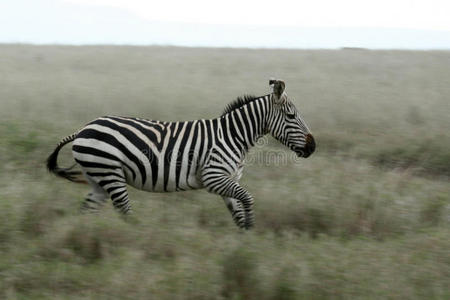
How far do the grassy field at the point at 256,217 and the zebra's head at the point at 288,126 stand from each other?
57 centimetres

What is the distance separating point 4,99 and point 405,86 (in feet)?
34.5

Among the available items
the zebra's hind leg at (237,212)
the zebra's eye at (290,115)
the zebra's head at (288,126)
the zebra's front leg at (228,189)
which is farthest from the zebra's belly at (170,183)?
the zebra's eye at (290,115)

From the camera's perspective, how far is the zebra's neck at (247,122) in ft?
19.5

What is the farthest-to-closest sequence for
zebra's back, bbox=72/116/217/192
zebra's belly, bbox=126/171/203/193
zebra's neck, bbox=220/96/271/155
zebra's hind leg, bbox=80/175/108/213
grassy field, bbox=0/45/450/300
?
1. zebra's neck, bbox=220/96/271/155
2. zebra's hind leg, bbox=80/175/108/213
3. zebra's belly, bbox=126/171/203/193
4. zebra's back, bbox=72/116/217/192
5. grassy field, bbox=0/45/450/300

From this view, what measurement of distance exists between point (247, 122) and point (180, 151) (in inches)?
32.6

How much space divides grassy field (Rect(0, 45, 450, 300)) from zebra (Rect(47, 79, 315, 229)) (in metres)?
0.37

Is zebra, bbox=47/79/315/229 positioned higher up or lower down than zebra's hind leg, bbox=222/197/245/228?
higher up

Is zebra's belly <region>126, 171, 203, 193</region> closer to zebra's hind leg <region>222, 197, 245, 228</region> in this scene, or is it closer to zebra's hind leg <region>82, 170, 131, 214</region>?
zebra's hind leg <region>82, 170, 131, 214</region>

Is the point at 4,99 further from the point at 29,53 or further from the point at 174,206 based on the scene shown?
the point at 29,53

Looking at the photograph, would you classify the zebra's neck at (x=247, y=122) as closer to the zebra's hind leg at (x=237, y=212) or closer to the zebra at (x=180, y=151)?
the zebra at (x=180, y=151)

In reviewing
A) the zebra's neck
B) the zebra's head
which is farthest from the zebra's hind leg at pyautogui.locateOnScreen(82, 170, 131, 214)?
the zebra's head

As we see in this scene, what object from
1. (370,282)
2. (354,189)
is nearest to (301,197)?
(354,189)

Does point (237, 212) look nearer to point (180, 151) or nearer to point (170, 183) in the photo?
point (170, 183)

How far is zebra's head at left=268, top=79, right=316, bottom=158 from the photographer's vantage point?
6.01 metres
